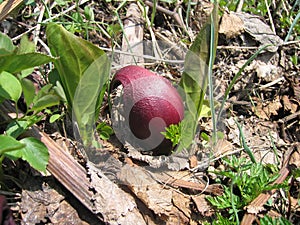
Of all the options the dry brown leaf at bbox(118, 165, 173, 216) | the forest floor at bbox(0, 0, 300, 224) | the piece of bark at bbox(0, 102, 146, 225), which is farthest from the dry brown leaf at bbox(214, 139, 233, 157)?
the piece of bark at bbox(0, 102, 146, 225)

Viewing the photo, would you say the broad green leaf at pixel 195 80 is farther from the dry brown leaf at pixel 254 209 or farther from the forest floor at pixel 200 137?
the dry brown leaf at pixel 254 209

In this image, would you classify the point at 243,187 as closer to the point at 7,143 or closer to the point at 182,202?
the point at 182,202

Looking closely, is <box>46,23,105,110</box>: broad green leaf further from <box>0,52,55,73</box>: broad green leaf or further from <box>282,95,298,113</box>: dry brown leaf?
<box>282,95,298,113</box>: dry brown leaf

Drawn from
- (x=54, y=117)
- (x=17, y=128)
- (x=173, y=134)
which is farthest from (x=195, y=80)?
(x=17, y=128)

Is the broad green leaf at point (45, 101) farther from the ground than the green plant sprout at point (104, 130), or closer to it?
farther from the ground

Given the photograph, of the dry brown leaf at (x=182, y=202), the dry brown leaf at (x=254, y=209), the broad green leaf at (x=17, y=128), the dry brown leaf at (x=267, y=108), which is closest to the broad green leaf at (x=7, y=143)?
the broad green leaf at (x=17, y=128)

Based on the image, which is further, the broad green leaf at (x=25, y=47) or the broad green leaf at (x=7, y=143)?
the broad green leaf at (x=25, y=47)
